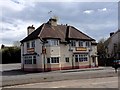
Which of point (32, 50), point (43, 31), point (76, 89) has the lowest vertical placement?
point (76, 89)

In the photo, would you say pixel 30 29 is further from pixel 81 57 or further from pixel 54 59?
pixel 81 57

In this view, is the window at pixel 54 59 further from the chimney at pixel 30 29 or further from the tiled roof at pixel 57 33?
the chimney at pixel 30 29

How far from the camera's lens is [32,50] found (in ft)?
173

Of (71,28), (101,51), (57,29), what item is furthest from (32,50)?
(101,51)

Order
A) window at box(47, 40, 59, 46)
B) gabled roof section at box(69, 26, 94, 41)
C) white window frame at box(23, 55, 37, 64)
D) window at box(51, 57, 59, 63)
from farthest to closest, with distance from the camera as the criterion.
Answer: gabled roof section at box(69, 26, 94, 41) → white window frame at box(23, 55, 37, 64) → window at box(47, 40, 59, 46) → window at box(51, 57, 59, 63)

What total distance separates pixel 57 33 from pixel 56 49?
3852mm

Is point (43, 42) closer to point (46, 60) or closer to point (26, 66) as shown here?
point (46, 60)

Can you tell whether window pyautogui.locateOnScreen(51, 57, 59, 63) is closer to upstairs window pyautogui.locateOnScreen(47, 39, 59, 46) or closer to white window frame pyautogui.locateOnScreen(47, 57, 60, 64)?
white window frame pyautogui.locateOnScreen(47, 57, 60, 64)

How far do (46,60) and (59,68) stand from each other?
3.08 m

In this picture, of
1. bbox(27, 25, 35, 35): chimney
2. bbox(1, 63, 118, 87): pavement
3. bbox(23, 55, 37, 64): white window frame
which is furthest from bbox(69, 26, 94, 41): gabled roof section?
bbox(1, 63, 118, 87): pavement

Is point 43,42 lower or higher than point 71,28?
lower

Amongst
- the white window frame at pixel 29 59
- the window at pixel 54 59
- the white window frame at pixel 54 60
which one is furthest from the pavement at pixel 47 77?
the white window frame at pixel 29 59

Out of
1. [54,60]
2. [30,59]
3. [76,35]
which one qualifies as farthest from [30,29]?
[54,60]

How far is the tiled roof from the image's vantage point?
5216 centimetres
